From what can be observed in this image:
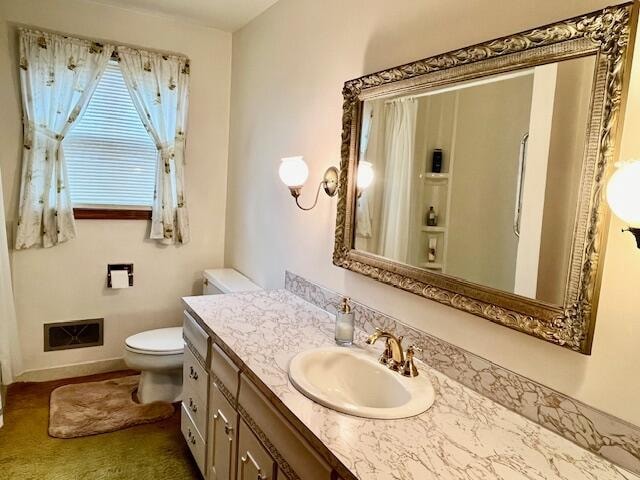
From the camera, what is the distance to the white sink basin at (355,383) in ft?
4.15

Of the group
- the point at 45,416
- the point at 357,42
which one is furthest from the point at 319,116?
the point at 45,416

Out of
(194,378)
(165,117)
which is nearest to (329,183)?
(194,378)

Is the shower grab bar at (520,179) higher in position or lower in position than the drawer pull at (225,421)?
higher

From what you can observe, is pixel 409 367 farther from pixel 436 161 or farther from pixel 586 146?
pixel 586 146

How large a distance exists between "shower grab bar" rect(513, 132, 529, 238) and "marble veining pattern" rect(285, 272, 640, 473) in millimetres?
419

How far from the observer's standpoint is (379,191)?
5.96 feet

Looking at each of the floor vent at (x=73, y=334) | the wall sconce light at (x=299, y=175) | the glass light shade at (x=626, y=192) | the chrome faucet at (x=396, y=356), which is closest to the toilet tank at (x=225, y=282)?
the floor vent at (x=73, y=334)

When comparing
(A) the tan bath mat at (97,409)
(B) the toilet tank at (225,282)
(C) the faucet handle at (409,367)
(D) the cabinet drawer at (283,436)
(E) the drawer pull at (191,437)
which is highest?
(C) the faucet handle at (409,367)

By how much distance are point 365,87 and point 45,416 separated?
2455mm

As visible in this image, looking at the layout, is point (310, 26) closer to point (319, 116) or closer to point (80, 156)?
point (319, 116)

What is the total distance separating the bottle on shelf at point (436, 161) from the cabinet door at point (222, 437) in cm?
112

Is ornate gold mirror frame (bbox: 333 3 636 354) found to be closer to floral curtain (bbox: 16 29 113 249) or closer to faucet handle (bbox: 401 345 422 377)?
faucet handle (bbox: 401 345 422 377)

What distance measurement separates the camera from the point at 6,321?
2.54 m

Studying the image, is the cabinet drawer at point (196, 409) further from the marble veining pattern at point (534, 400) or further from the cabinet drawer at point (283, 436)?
the marble veining pattern at point (534, 400)
